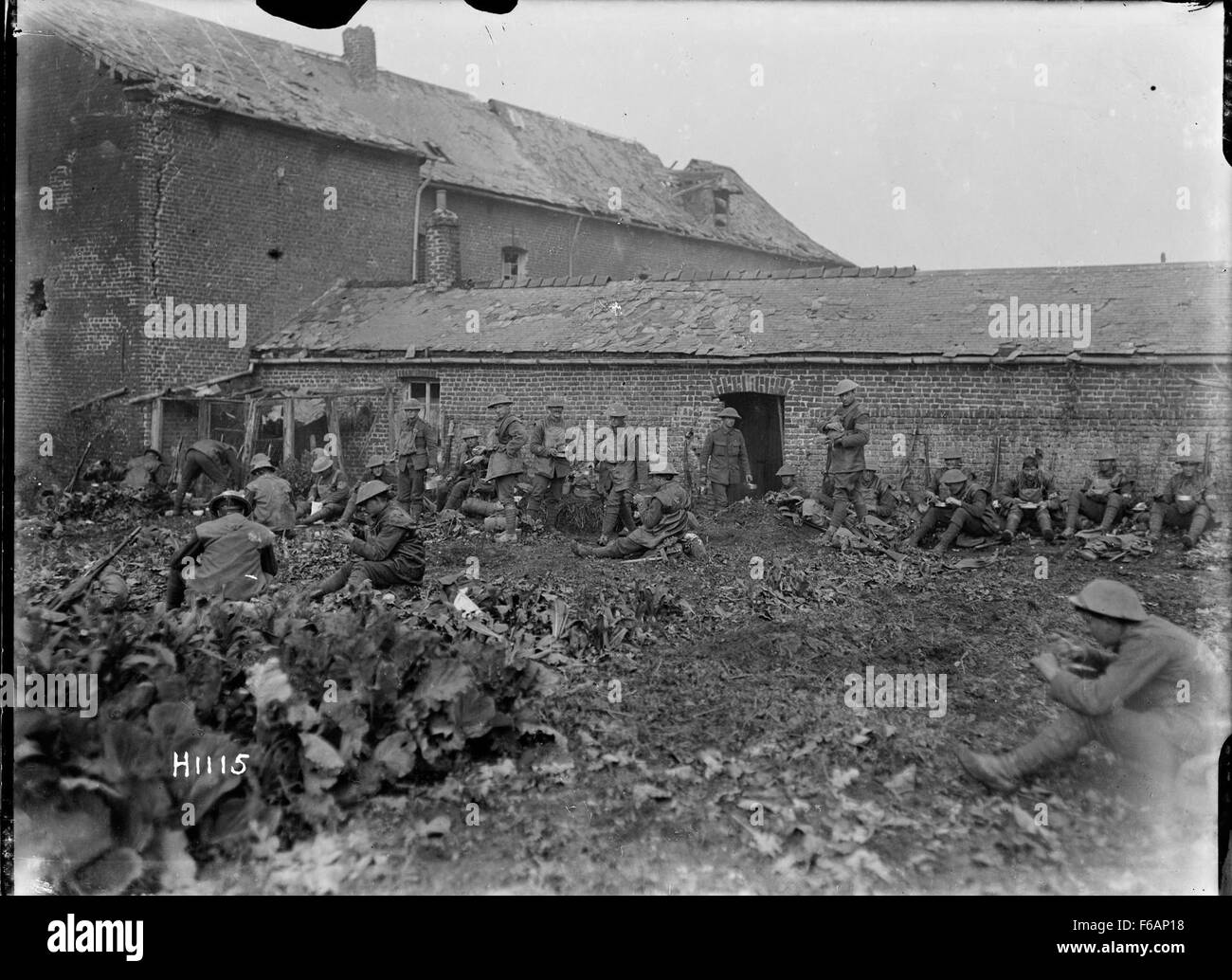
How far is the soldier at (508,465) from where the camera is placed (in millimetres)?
14031

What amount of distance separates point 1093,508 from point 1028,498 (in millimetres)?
761

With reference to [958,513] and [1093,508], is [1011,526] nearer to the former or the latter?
[958,513]

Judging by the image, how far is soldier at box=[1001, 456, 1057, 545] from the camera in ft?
44.3

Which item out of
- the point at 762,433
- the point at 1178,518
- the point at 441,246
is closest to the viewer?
the point at 1178,518

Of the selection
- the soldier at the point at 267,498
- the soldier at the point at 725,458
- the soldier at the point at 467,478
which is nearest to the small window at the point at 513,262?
the soldier at the point at 467,478

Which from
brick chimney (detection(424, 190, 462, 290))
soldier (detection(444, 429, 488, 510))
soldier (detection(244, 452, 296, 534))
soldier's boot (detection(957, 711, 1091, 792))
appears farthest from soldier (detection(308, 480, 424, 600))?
brick chimney (detection(424, 190, 462, 290))

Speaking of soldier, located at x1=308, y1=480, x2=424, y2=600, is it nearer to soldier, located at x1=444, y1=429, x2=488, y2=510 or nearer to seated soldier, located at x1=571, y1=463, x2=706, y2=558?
seated soldier, located at x1=571, y1=463, x2=706, y2=558

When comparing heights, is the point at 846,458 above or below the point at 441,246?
below

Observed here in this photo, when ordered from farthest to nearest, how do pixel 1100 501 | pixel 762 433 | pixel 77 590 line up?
pixel 762 433, pixel 1100 501, pixel 77 590

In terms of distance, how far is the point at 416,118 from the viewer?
2377 cm

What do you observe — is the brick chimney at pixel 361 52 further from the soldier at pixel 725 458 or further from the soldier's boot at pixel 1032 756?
the soldier's boot at pixel 1032 756

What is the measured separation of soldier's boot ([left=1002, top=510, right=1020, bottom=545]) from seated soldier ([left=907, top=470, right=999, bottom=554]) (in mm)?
169

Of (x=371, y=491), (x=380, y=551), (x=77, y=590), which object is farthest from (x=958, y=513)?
(x=77, y=590)

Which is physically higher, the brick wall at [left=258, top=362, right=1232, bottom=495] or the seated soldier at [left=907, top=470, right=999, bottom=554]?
the brick wall at [left=258, top=362, right=1232, bottom=495]
